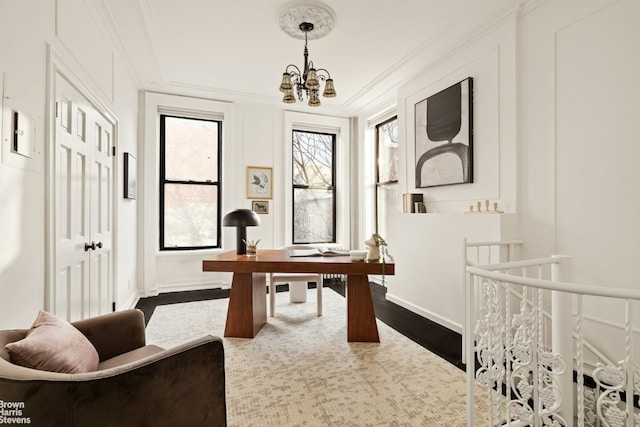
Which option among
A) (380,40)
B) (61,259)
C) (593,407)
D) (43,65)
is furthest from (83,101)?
(593,407)

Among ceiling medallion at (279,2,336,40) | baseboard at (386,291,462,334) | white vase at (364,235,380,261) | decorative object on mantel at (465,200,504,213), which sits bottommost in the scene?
baseboard at (386,291,462,334)

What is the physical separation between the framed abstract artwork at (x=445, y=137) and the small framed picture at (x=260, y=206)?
2.33 metres

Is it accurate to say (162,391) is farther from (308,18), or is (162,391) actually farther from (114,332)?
(308,18)

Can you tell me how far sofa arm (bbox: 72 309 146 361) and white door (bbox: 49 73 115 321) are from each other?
61 centimetres

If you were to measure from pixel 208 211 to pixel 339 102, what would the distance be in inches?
104

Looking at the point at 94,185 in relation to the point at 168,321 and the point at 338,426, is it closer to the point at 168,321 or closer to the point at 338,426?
the point at 168,321

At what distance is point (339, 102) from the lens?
16.8 feet

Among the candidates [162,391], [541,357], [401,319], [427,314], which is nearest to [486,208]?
[427,314]

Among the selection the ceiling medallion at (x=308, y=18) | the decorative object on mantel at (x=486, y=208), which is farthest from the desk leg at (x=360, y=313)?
the ceiling medallion at (x=308, y=18)

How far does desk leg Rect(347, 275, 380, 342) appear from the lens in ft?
9.46

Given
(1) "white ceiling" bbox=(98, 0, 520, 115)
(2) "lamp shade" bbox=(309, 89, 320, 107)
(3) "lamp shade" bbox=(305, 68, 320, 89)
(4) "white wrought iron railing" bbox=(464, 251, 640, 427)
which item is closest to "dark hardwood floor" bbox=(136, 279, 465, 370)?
(4) "white wrought iron railing" bbox=(464, 251, 640, 427)

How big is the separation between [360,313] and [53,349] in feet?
7.25

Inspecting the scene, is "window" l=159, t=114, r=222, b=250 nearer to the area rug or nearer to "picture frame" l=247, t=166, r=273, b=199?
"picture frame" l=247, t=166, r=273, b=199

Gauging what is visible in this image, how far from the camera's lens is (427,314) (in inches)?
138
